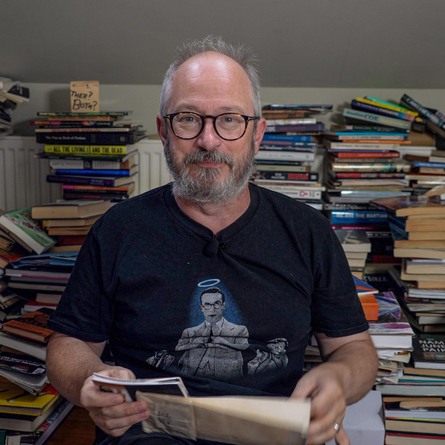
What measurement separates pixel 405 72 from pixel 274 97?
516mm

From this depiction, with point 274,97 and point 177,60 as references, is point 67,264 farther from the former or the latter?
point 274,97

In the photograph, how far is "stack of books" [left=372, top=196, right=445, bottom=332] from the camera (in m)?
1.67

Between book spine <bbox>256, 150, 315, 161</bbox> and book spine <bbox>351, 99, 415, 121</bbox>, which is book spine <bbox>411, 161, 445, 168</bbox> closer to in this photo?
book spine <bbox>351, 99, 415, 121</bbox>

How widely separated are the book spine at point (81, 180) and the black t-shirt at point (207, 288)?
911mm

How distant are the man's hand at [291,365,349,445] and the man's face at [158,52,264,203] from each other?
1.33ft

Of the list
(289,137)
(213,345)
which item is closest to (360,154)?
(289,137)

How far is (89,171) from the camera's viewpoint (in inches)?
84.0

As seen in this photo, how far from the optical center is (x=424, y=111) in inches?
86.3

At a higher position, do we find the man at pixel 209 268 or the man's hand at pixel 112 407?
the man at pixel 209 268

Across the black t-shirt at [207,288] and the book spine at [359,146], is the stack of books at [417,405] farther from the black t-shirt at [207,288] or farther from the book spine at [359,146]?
the book spine at [359,146]

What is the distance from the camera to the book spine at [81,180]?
2.12 meters

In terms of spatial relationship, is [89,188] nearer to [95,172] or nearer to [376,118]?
[95,172]

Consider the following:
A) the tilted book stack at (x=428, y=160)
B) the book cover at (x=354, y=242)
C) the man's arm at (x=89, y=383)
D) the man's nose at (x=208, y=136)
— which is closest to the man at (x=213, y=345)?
the man's arm at (x=89, y=383)

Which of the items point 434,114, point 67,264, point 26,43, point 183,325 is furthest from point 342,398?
point 26,43
